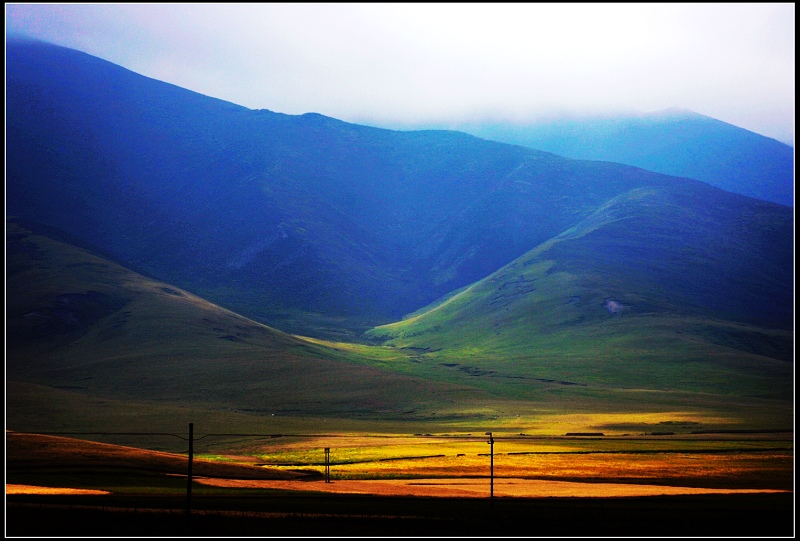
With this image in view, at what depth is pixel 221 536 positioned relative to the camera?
4862 centimetres

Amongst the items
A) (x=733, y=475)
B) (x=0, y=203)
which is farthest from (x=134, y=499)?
(x=733, y=475)

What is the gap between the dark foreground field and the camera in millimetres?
50969

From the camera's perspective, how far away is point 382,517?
55.2 metres

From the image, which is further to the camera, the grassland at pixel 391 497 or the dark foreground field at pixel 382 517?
the grassland at pixel 391 497

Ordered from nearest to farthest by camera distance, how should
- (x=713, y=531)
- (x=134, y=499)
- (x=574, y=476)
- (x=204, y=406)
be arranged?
(x=713, y=531) < (x=134, y=499) < (x=574, y=476) < (x=204, y=406)

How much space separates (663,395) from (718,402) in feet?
45.7

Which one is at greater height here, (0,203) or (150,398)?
(0,203)

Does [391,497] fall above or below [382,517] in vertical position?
below

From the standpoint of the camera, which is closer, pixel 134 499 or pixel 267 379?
pixel 134 499

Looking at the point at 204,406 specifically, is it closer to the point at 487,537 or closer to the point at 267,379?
the point at 267,379

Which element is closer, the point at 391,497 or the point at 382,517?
the point at 382,517

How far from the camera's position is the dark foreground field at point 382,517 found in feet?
167

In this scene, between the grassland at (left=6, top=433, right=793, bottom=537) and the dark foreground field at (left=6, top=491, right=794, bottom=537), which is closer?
the dark foreground field at (left=6, top=491, right=794, bottom=537)

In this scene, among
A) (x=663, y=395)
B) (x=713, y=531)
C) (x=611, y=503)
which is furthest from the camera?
(x=663, y=395)
